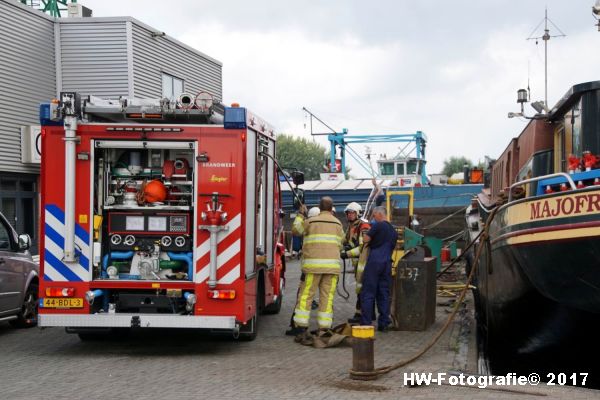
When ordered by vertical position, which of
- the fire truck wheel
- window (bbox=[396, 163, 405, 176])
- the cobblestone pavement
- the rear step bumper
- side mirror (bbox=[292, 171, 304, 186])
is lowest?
the cobblestone pavement

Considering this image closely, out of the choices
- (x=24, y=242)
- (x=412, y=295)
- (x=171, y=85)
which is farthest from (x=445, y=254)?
(x=24, y=242)

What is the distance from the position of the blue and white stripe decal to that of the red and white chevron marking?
4.20 feet

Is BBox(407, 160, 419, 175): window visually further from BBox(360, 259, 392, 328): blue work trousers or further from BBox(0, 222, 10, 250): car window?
BBox(0, 222, 10, 250): car window

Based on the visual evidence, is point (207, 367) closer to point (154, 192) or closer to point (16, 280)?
point (154, 192)

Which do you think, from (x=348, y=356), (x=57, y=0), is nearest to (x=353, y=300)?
(x=348, y=356)

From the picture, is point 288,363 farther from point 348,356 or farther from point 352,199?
point 352,199

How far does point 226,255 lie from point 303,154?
274 ft

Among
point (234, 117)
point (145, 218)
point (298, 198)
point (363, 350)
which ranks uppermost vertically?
point (234, 117)

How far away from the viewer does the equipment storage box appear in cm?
1138

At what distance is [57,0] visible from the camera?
86.9 ft

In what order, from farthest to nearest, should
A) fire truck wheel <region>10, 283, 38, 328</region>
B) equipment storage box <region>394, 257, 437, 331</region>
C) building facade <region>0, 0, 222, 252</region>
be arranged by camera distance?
building facade <region>0, 0, 222, 252</region>
fire truck wheel <region>10, 283, 38, 328</region>
equipment storage box <region>394, 257, 437, 331</region>

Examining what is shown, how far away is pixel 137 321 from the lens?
9.04 m

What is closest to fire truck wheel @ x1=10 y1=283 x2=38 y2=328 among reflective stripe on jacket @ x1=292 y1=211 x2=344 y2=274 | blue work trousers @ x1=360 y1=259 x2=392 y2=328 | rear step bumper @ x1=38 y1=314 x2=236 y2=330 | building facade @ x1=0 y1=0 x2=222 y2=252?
rear step bumper @ x1=38 y1=314 x2=236 y2=330

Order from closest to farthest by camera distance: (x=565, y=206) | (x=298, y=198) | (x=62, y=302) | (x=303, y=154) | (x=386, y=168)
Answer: (x=565, y=206) → (x=62, y=302) → (x=298, y=198) → (x=386, y=168) → (x=303, y=154)
